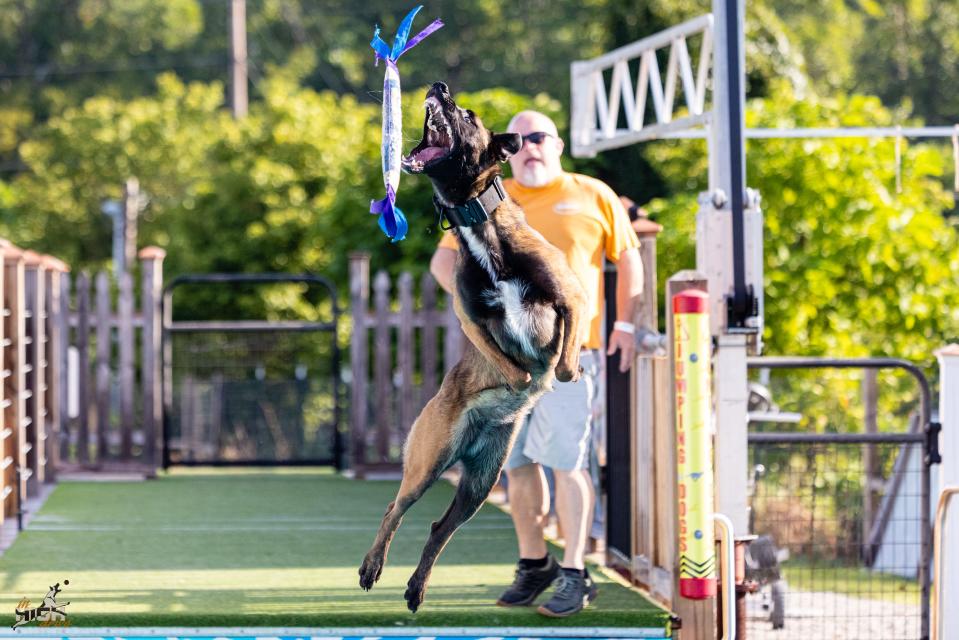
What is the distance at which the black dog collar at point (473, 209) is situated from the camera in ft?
11.8

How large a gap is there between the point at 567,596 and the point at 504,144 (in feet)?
6.79

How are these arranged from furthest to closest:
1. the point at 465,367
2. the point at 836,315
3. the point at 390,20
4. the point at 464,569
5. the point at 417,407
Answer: the point at 390,20
the point at 836,315
the point at 417,407
the point at 464,569
the point at 465,367

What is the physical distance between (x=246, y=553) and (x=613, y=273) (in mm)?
2125

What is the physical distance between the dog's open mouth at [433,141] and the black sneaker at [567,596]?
212 cm

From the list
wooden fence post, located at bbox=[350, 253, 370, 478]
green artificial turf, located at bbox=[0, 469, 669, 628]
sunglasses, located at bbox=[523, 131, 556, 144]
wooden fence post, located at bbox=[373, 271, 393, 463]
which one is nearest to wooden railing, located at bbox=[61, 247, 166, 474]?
green artificial turf, located at bbox=[0, 469, 669, 628]

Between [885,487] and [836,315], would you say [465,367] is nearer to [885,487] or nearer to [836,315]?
[885,487]

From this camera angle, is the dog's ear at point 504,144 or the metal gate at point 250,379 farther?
the metal gate at point 250,379

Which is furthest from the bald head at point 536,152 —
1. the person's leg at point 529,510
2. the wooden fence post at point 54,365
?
the wooden fence post at point 54,365

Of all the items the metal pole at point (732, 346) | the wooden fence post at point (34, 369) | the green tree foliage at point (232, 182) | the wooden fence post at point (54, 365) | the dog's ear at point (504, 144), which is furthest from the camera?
the green tree foliage at point (232, 182)

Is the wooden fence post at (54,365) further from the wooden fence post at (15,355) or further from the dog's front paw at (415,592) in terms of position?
the dog's front paw at (415,592)

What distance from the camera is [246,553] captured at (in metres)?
6.95

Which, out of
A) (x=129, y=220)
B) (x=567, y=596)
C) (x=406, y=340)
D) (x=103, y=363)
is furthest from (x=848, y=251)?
(x=129, y=220)

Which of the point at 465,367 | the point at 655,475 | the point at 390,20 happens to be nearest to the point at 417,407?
the point at 655,475

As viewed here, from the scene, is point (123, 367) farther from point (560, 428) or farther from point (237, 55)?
point (237, 55)
